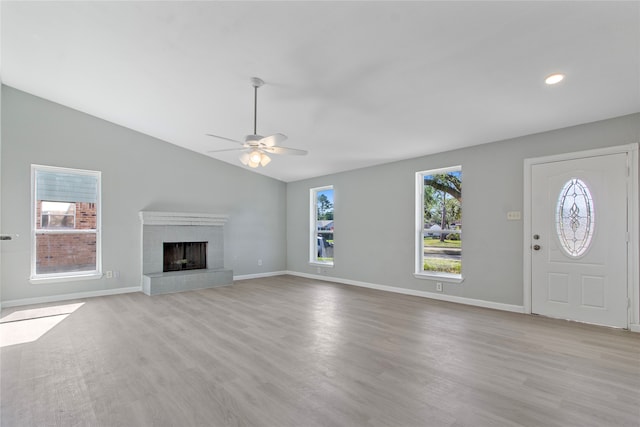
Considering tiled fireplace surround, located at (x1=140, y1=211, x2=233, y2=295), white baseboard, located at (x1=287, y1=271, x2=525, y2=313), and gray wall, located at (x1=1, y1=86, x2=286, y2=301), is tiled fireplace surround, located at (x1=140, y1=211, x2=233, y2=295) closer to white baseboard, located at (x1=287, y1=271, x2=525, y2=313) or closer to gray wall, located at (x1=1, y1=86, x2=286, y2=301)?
gray wall, located at (x1=1, y1=86, x2=286, y2=301)

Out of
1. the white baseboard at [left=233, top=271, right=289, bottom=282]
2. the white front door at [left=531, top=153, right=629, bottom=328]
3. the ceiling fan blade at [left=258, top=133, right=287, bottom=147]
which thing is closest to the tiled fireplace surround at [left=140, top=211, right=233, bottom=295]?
the white baseboard at [left=233, top=271, right=289, bottom=282]

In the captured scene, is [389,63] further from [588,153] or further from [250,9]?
[588,153]

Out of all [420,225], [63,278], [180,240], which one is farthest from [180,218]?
[420,225]

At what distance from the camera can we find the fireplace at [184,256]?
251 inches

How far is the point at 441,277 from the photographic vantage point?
Result: 5.20 meters

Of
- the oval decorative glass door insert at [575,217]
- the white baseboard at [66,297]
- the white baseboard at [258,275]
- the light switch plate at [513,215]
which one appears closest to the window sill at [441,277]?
the light switch plate at [513,215]

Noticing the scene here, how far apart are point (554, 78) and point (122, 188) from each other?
6595mm

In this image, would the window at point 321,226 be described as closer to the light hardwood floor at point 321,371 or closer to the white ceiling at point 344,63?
the white ceiling at point 344,63

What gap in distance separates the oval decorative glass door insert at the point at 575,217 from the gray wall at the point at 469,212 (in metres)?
0.45

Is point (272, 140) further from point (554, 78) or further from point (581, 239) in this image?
point (581, 239)

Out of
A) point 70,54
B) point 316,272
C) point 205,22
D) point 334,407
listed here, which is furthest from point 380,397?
point 316,272

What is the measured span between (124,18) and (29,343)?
338 cm

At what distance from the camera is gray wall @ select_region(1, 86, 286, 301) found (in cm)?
487

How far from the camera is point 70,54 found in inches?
145
